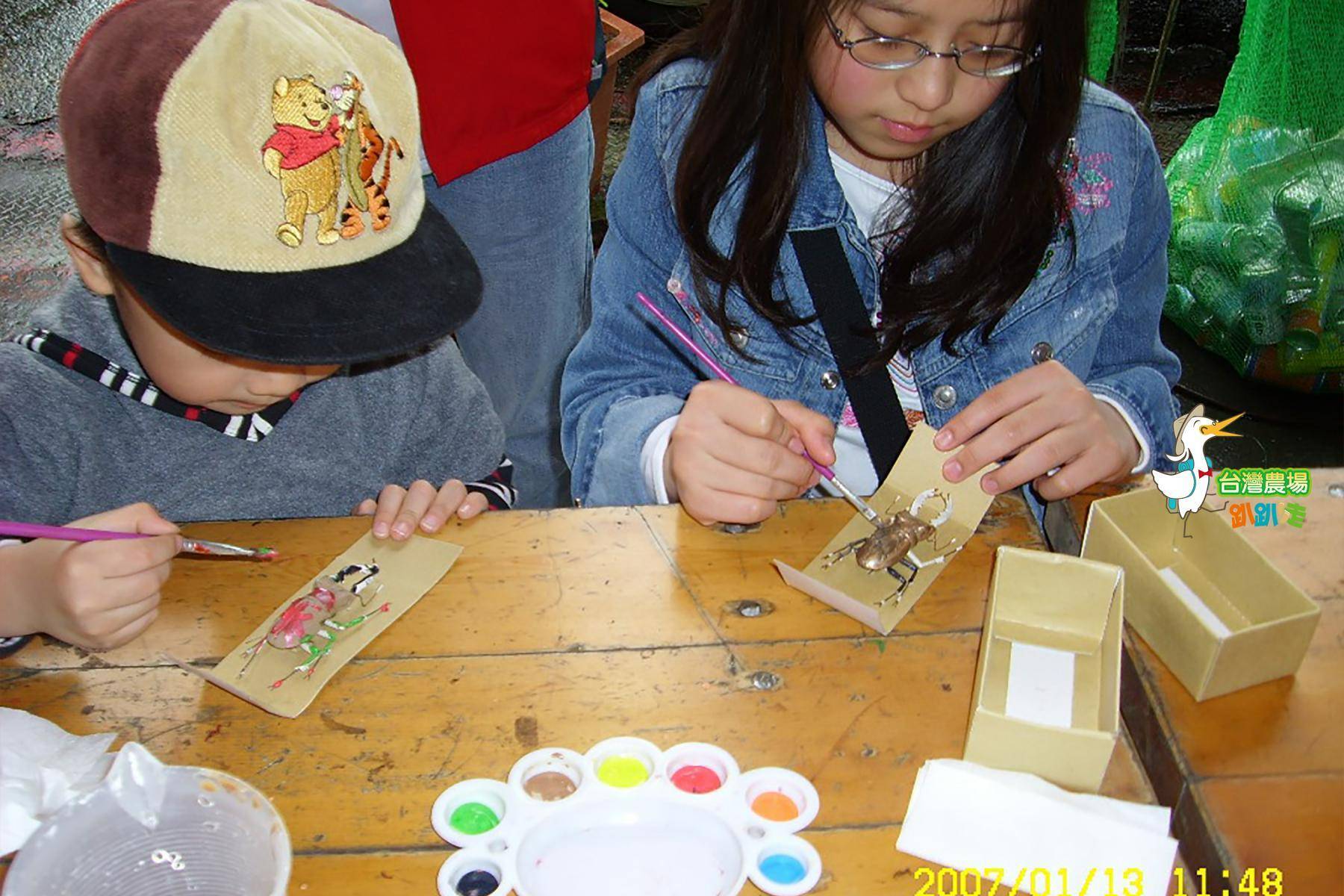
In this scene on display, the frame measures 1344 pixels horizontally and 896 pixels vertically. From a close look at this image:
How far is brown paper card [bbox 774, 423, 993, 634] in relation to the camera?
0.98 metres

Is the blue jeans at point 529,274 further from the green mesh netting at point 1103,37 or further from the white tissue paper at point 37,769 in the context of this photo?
the green mesh netting at point 1103,37

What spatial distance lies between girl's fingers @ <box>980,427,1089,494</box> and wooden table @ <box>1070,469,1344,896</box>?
0.19 metres

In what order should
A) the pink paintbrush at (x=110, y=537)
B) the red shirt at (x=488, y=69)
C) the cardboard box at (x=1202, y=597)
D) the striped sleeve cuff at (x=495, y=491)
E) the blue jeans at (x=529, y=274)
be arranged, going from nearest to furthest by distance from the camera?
the cardboard box at (x=1202, y=597)
the pink paintbrush at (x=110, y=537)
the striped sleeve cuff at (x=495, y=491)
the red shirt at (x=488, y=69)
the blue jeans at (x=529, y=274)

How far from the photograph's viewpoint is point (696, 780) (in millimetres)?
846

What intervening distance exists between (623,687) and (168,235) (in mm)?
505

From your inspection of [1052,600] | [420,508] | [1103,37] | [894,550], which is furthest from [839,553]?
[1103,37]

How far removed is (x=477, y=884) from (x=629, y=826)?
0.11m

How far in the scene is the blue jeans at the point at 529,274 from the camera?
168 centimetres

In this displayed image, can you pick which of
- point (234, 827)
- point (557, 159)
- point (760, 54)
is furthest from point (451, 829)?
point (557, 159)

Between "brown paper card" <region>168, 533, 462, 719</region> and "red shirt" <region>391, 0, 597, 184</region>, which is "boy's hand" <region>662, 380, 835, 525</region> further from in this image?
"red shirt" <region>391, 0, 597, 184</region>

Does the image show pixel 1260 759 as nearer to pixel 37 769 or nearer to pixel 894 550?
pixel 894 550

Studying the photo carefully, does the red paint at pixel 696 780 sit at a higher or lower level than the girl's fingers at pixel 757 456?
lower

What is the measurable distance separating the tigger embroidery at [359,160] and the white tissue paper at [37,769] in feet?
1.48

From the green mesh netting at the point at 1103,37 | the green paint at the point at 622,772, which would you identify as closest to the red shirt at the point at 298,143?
the green paint at the point at 622,772
